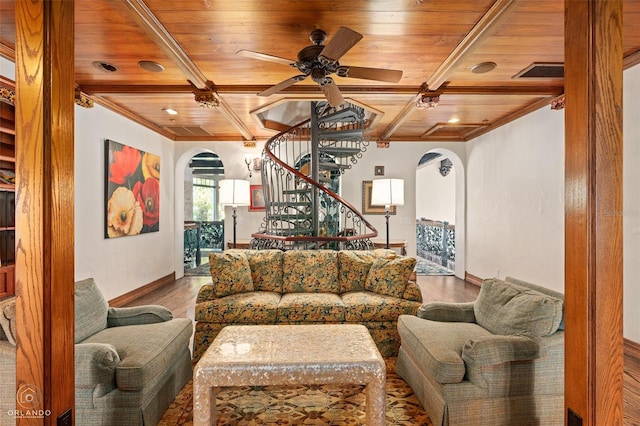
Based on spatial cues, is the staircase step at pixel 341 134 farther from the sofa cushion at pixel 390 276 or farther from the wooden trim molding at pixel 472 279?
the wooden trim molding at pixel 472 279

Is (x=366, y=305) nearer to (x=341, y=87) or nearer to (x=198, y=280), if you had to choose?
(x=341, y=87)

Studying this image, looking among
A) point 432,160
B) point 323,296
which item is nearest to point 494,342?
point 323,296

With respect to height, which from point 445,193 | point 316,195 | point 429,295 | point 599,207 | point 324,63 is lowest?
point 429,295

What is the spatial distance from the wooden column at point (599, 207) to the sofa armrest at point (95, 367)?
2.07 metres

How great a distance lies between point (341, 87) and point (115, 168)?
3.13m

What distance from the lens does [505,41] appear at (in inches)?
111

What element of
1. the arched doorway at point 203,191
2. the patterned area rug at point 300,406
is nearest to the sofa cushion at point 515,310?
the patterned area rug at point 300,406

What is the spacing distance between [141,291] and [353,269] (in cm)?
355

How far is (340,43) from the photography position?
2.34 meters

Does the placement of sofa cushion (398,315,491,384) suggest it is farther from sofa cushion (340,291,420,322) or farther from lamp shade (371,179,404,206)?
lamp shade (371,179,404,206)

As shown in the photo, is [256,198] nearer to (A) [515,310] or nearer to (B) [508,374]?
(A) [515,310]

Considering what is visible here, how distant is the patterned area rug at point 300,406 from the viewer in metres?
2.12

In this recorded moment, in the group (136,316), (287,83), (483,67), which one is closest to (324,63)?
(287,83)

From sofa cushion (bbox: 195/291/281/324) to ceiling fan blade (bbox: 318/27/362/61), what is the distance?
2078mm
